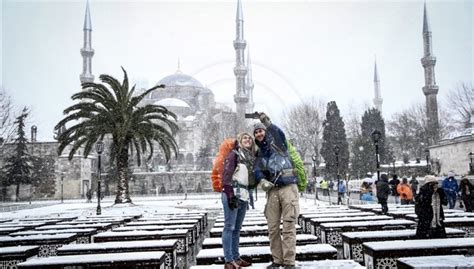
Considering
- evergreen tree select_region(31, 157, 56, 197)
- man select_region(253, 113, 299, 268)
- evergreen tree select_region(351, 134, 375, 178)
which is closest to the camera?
man select_region(253, 113, 299, 268)

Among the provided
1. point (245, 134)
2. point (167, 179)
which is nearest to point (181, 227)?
point (245, 134)

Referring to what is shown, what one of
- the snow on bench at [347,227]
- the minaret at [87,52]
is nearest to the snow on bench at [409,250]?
the snow on bench at [347,227]

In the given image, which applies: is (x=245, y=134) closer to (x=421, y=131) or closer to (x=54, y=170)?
(x=54, y=170)

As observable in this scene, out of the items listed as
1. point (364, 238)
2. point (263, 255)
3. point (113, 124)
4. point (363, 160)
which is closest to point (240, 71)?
point (363, 160)

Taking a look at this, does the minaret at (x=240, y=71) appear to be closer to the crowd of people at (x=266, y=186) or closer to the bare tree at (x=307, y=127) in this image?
the bare tree at (x=307, y=127)

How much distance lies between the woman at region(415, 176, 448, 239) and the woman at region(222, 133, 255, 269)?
283 cm

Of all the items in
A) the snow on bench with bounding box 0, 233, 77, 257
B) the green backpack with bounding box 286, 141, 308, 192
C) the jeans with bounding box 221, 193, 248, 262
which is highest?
the green backpack with bounding box 286, 141, 308, 192

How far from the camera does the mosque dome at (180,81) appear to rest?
76431 millimetres

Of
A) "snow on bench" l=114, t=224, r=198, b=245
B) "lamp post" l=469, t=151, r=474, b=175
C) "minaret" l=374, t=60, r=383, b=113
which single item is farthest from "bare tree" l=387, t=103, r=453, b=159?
"snow on bench" l=114, t=224, r=198, b=245

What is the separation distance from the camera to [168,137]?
67.7ft

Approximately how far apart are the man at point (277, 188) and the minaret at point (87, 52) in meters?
51.7

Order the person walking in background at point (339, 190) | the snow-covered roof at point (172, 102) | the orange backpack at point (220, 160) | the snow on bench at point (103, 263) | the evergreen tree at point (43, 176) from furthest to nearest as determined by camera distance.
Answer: the snow-covered roof at point (172, 102), the evergreen tree at point (43, 176), the person walking in background at point (339, 190), the snow on bench at point (103, 263), the orange backpack at point (220, 160)

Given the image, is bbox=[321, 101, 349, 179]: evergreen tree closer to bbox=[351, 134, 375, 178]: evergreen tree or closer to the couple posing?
bbox=[351, 134, 375, 178]: evergreen tree

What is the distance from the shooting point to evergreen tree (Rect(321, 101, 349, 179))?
129ft
